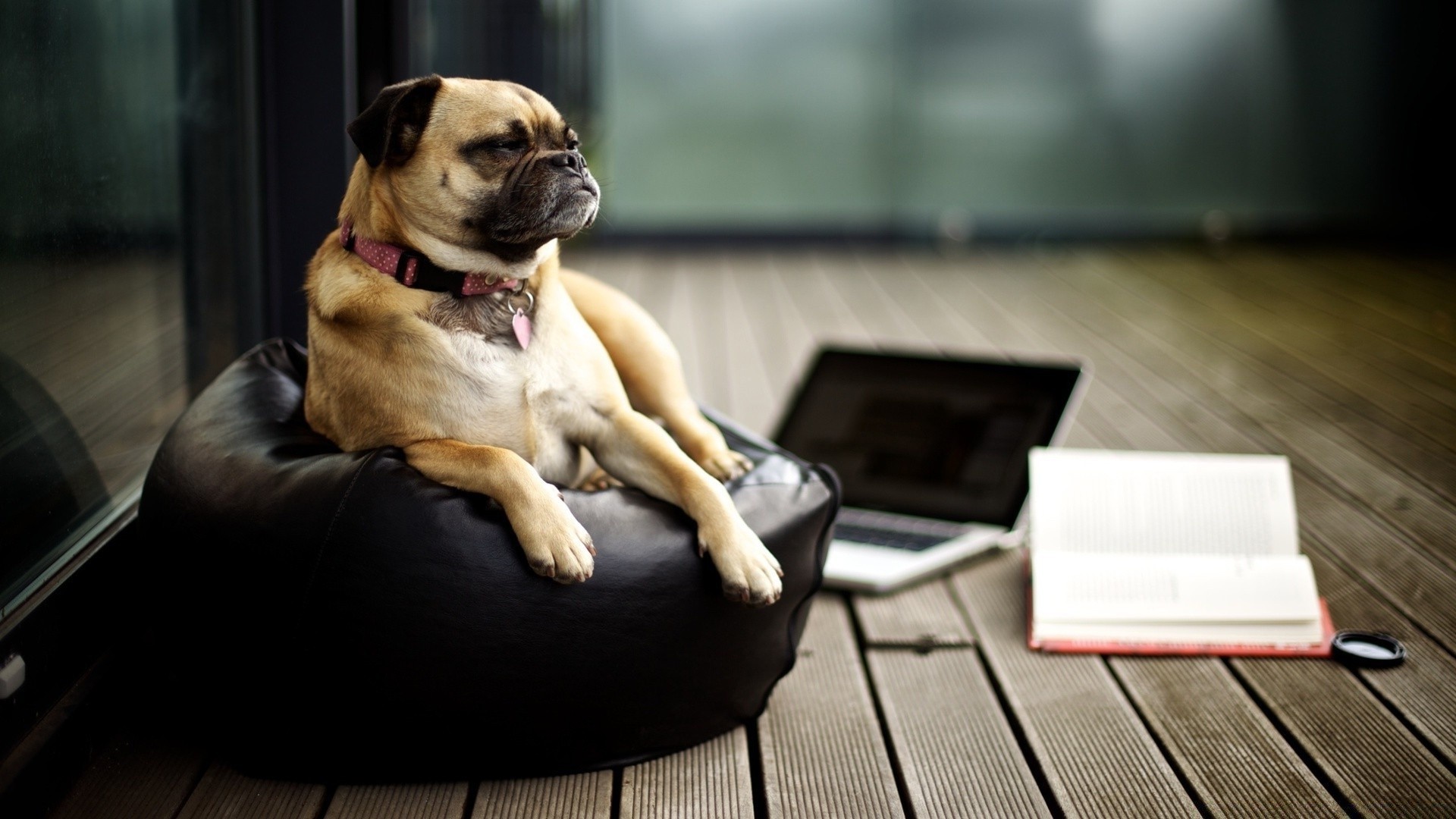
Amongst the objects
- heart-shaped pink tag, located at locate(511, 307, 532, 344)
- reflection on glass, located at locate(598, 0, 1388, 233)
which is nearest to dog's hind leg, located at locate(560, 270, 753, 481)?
heart-shaped pink tag, located at locate(511, 307, 532, 344)

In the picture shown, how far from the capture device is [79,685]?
2.04 metres

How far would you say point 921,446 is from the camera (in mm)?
3225

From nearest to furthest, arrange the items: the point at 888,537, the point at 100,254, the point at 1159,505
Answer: the point at 100,254, the point at 1159,505, the point at 888,537

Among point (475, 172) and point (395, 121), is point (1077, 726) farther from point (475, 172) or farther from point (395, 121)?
point (395, 121)

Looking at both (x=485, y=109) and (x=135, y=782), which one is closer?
(x=135, y=782)

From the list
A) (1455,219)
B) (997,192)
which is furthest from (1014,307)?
(1455,219)

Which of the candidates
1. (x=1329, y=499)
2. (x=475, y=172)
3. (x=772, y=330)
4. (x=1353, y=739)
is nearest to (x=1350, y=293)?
(x=772, y=330)

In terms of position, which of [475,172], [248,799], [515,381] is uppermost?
[475,172]

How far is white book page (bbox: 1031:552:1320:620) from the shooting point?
8.20 ft

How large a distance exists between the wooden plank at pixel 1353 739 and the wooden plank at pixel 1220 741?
0.14ft

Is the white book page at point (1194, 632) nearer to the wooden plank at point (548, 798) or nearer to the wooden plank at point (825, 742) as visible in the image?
the wooden plank at point (825, 742)

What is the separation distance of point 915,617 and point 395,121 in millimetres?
1415

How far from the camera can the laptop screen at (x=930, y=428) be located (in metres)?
3.09

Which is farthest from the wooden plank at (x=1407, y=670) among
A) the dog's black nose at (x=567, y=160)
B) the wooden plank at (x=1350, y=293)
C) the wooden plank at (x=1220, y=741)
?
the wooden plank at (x=1350, y=293)
